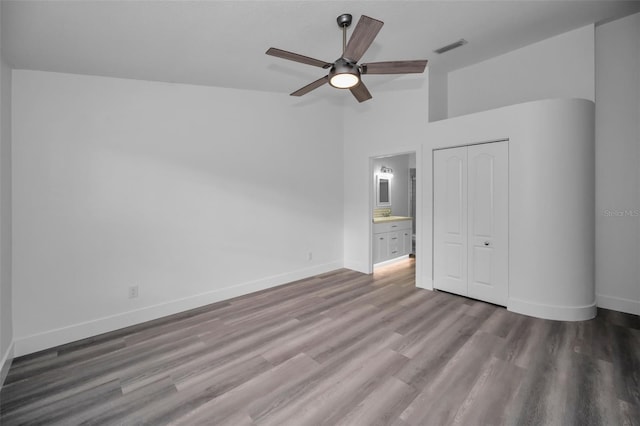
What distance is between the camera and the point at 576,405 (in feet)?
5.98

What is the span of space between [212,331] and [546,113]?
167 inches

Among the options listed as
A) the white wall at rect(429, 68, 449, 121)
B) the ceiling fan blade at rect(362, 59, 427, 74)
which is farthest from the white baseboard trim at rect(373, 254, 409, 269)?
the ceiling fan blade at rect(362, 59, 427, 74)

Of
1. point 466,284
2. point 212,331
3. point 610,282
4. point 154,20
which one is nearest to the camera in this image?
point 154,20

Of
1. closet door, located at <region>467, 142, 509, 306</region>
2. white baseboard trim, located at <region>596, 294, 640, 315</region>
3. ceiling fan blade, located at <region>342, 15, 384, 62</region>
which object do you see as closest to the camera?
ceiling fan blade, located at <region>342, 15, 384, 62</region>

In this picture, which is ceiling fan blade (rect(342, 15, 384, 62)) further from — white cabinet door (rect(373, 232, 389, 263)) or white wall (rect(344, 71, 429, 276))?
white cabinet door (rect(373, 232, 389, 263))

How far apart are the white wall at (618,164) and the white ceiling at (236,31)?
42 centimetres

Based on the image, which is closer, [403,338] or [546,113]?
[403,338]

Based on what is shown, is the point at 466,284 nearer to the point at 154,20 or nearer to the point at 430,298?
the point at 430,298

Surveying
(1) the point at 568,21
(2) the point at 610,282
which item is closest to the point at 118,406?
(2) the point at 610,282

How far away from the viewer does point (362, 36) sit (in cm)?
206

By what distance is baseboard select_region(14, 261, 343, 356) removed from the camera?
2.60m

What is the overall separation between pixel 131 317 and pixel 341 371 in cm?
240

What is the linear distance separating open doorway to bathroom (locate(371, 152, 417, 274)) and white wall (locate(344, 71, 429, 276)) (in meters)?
0.17

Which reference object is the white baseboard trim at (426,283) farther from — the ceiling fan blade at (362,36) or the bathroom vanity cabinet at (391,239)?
the ceiling fan blade at (362,36)
